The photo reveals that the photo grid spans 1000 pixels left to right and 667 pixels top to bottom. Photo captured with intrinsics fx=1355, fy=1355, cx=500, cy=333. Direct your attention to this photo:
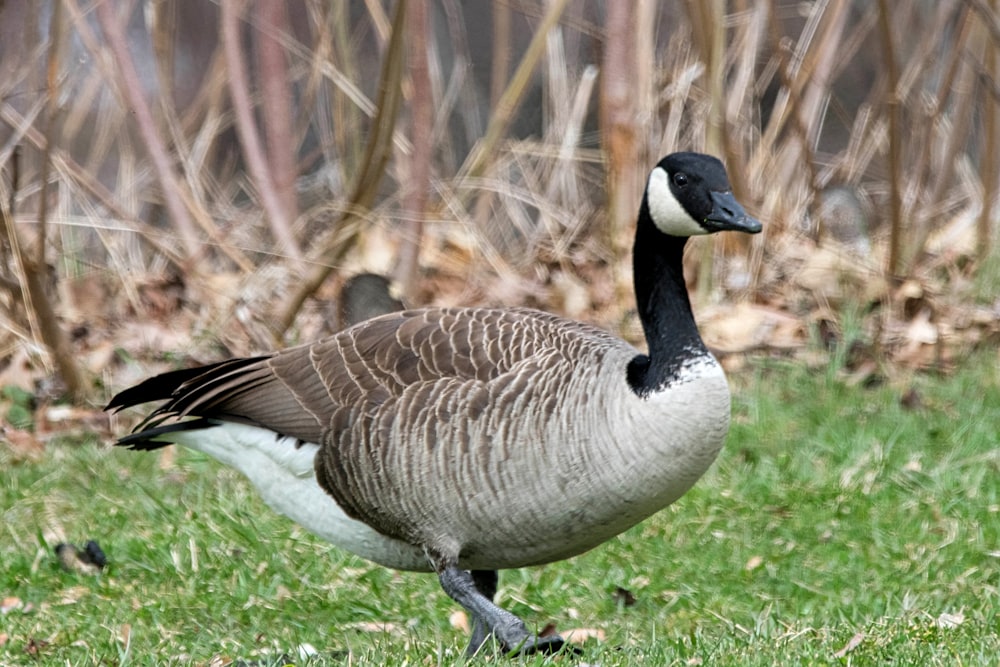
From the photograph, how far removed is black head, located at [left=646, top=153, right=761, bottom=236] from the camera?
4195 mm

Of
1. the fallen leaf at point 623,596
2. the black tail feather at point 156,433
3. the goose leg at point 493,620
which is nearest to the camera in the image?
the goose leg at point 493,620

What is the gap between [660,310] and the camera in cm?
431

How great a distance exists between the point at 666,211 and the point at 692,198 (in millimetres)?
116

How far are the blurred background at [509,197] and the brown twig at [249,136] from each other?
0.02 meters

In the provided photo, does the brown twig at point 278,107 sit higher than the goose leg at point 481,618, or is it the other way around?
the brown twig at point 278,107

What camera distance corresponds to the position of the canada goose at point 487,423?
12.9 ft

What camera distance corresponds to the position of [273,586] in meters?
4.97

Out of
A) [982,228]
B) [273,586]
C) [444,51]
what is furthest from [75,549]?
[444,51]

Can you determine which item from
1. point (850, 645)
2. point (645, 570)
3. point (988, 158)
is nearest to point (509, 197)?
point (988, 158)

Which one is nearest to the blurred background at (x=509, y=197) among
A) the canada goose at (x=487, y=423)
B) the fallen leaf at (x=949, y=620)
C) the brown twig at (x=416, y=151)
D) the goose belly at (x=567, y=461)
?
the brown twig at (x=416, y=151)

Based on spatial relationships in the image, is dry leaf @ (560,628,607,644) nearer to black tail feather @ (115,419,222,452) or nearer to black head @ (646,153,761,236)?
black head @ (646,153,761,236)

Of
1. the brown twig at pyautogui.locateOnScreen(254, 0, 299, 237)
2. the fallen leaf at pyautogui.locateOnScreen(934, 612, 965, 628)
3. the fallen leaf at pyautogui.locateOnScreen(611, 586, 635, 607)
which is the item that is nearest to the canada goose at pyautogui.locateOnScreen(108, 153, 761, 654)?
the fallen leaf at pyautogui.locateOnScreen(611, 586, 635, 607)

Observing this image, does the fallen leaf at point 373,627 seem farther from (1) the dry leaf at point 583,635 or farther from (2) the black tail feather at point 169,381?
(2) the black tail feather at point 169,381

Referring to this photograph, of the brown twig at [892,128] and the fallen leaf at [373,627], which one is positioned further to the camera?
the brown twig at [892,128]
